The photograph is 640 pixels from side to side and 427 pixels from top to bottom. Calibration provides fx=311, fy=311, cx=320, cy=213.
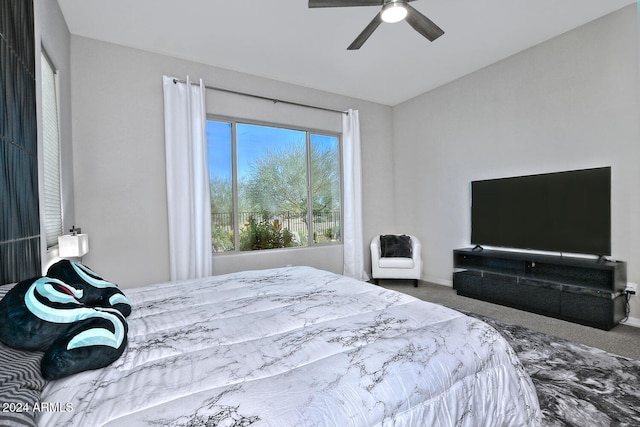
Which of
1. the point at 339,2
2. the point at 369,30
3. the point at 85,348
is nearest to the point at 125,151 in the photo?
the point at 339,2

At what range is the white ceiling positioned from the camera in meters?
2.78

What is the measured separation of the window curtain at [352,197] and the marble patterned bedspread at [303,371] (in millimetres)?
2963

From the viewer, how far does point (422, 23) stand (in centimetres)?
250

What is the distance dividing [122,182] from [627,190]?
4.96 m

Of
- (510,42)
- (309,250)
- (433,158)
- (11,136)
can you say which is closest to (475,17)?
(510,42)

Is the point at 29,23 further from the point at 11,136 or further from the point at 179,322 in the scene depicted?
the point at 179,322

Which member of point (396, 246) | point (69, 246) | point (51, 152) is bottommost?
point (396, 246)

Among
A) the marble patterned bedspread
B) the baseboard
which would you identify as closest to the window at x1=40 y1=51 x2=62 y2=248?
the marble patterned bedspread

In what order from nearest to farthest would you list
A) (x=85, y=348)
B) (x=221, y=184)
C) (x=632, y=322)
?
(x=85, y=348), (x=632, y=322), (x=221, y=184)

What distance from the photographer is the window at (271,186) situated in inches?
157

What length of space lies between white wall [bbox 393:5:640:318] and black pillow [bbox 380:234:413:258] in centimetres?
38

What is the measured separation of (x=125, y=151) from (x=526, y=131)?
449 cm

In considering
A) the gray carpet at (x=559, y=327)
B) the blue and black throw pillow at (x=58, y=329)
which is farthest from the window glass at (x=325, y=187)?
the blue and black throw pillow at (x=58, y=329)

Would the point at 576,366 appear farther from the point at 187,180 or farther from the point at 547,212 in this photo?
the point at 187,180
